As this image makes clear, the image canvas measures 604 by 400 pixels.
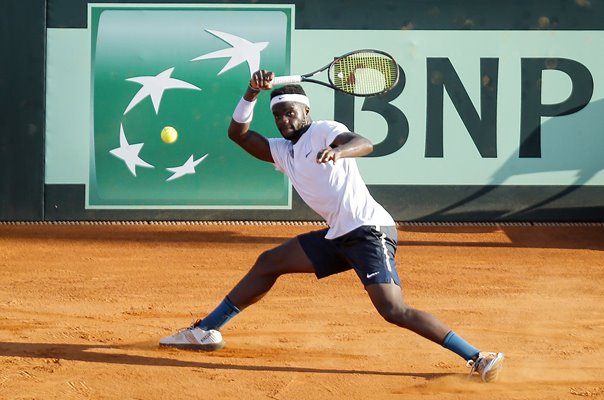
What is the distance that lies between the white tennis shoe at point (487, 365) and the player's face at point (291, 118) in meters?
1.53

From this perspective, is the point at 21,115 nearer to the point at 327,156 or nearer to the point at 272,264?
the point at 272,264

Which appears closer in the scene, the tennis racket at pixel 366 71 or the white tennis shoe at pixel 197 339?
the white tennis shoe at pixel 197 339

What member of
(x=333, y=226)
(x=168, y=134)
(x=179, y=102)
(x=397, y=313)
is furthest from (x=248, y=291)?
(x=179, y=102)

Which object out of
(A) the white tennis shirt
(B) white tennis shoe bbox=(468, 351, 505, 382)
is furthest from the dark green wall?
(B) white tennis shoe bbox=(468, 351, 505, 382)

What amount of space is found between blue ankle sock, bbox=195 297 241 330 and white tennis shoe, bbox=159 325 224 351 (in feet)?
0.11

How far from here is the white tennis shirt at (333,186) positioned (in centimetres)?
562

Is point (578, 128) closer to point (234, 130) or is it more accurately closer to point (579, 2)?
point (579, 2)

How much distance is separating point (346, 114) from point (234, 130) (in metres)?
5.27

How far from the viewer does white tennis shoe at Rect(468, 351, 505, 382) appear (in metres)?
5.41

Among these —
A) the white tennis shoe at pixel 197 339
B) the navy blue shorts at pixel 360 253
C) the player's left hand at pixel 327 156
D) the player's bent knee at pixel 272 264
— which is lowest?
the white tennis shoe at pixel 197 339

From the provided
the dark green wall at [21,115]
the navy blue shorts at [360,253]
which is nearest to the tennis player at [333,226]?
the navy blue shorts at [360,253]

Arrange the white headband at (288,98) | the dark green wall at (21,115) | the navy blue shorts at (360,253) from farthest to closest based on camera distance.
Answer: the dark green wall at (21,115) → the white headband at (288,98) → the navy blue shorts at (360,253)

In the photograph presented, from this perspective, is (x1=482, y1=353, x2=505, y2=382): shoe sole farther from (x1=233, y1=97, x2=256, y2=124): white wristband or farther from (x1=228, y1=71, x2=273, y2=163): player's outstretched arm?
(x1=233, y1=97, x2=256, y2=124): white wristband

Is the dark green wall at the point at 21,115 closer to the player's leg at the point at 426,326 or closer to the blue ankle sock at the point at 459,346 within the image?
the player's leg at the point at 426,326
